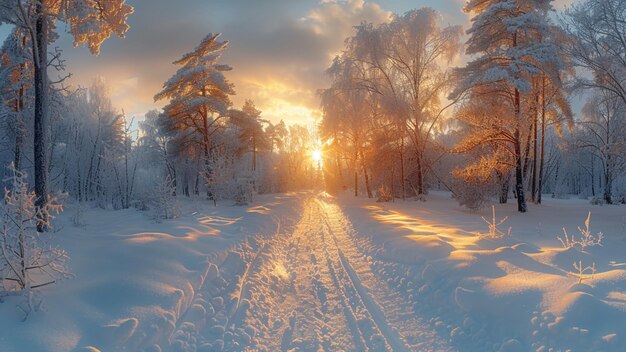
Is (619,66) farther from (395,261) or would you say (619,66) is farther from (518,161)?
(395,261)

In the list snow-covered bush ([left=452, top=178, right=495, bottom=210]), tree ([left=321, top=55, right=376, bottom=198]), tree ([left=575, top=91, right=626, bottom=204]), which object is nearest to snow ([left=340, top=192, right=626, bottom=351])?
snow-covered bush ([left=452, top=178, right=495, bottom=210])

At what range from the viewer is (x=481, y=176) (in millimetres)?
15969

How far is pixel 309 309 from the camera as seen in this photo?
208 inches

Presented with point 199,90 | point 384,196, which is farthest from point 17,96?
point 384,196

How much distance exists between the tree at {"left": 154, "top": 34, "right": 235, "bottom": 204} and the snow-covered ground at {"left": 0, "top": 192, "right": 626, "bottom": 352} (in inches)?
618

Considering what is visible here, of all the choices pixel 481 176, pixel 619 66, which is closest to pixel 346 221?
pixel 481 176

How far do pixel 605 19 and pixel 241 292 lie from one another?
17.5 meters

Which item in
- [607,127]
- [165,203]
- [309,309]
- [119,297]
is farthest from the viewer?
[607,127]

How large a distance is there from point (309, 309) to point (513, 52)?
48.0 feet

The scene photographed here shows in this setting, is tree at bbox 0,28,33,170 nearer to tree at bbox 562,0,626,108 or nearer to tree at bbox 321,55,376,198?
tree at bbox 321,55,376,198

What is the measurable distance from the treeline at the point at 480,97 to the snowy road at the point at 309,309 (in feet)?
36.5

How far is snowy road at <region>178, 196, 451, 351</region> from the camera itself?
421 cm

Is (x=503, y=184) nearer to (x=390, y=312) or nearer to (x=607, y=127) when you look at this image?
(x=607, y=127)

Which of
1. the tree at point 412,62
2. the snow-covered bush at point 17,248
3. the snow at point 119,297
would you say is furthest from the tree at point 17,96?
the tree at point 412,62
